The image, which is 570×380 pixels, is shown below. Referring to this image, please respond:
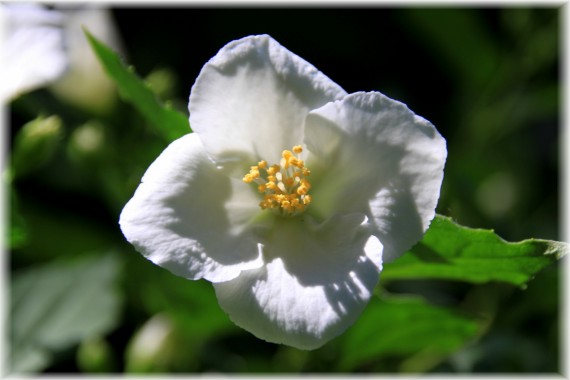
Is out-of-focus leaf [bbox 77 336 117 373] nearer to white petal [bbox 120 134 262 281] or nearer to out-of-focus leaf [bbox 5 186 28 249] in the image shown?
out-of-focus leaf [bbox 5 186 28 249]

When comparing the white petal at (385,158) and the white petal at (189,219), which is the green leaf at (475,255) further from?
the white petal at (189,219)

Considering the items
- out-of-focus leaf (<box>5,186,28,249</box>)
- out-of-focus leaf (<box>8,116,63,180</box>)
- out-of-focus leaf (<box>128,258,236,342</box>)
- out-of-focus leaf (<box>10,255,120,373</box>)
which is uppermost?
out-of-focus leaf (<box>8,116,63,180</box>)

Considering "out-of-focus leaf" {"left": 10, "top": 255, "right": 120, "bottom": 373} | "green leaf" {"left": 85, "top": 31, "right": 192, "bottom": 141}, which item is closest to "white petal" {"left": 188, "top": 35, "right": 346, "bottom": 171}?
"green leaf" {"left": 85, "top": 31, "right": 192, "bottom": 141}

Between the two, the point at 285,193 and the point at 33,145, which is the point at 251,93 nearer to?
the point at 285,193

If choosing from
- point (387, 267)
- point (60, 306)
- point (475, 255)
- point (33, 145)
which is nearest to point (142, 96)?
point (33, 145)

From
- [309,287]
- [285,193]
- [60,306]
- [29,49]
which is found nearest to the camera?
[309,287]

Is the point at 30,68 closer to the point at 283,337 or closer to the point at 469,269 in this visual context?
the point at 283,337
